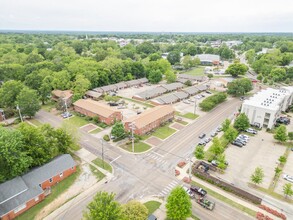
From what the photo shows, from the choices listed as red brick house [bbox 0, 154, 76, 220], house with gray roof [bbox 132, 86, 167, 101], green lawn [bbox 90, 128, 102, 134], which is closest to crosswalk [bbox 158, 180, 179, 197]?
red brick house [bbox 0, 154, 76, 220]

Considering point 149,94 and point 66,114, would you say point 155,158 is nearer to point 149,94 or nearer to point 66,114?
point 66,114

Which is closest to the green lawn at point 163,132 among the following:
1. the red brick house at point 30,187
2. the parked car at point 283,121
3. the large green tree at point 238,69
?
the red brick house at point 30,187

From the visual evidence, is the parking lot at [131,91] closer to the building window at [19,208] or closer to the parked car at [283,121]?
the parked car at [283,121]

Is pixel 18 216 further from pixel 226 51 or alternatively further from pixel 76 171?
pixel 226 51

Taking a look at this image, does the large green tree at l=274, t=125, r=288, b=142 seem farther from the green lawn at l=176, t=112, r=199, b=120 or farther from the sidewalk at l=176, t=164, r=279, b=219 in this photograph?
the sidewalk at l=176, t=164, r=279, b=219

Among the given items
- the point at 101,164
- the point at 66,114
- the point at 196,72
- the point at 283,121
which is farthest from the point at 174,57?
the point at 101,164

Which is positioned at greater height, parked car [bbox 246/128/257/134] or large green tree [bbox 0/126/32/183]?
large green tree [bbox 0/126/32/183]
